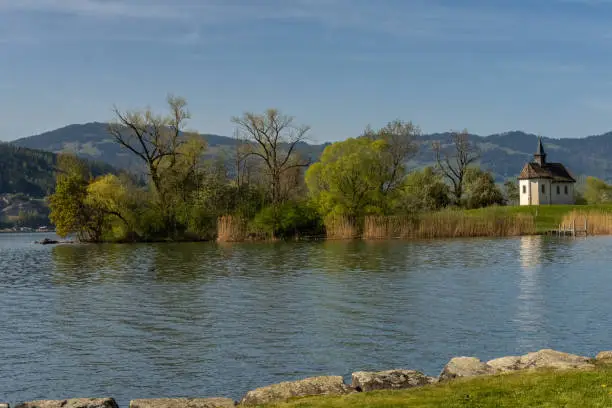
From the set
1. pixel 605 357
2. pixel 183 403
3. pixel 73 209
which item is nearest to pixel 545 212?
pixel 73 209

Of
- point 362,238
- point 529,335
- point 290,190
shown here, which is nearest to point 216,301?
point 529,335

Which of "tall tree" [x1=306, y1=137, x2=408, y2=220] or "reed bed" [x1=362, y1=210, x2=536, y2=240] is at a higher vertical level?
"tall tree" [x1=306, y1=137, x2=408, y2=220]

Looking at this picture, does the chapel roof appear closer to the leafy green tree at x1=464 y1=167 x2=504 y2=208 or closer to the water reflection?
the leafy green tree at x1=464 y1=167 x2=504 y2=208

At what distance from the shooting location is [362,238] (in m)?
75.2

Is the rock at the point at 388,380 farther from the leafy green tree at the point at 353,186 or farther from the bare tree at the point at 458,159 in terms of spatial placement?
the bare tree at the point at 458,159

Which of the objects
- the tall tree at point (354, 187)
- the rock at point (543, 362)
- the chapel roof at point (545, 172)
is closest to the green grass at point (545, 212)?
the tall tree at point (354, 187)

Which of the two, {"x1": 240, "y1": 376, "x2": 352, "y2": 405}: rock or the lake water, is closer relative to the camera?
{"x1": 240, "y1": 376, "x2": 352, "y2": 405}: rock

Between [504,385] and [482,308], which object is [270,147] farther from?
[504,385]

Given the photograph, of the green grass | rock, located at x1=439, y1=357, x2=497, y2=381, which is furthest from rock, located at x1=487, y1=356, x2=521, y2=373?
the green grass

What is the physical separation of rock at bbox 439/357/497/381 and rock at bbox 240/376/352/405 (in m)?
2.22

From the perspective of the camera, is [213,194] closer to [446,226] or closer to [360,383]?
[446,226]

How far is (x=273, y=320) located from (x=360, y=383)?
1129 centimetres

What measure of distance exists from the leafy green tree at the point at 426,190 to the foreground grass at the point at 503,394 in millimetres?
76546

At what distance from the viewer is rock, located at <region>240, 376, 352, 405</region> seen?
12.4m
